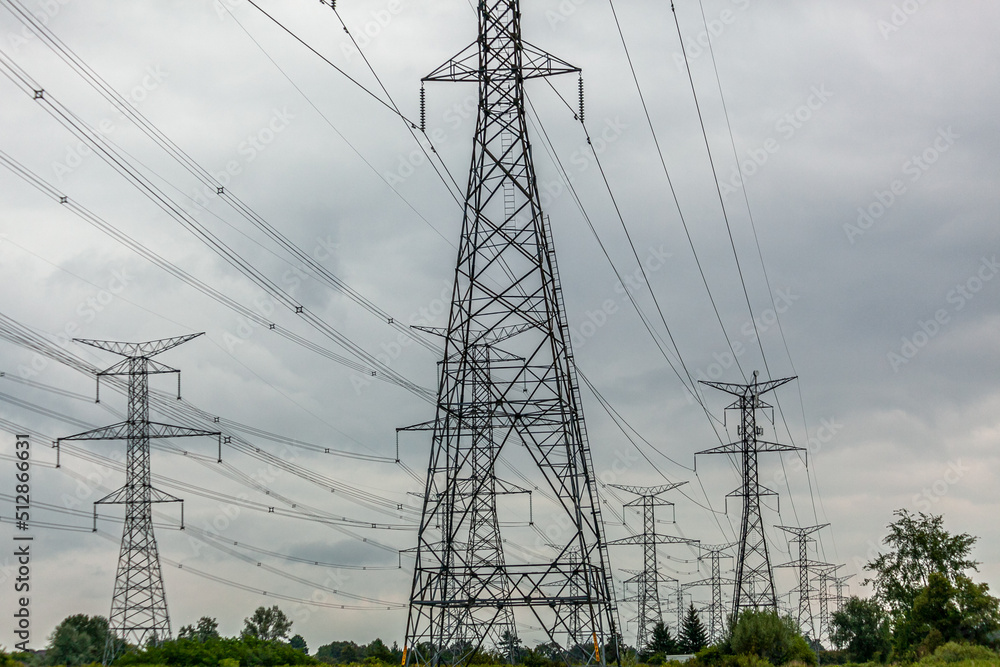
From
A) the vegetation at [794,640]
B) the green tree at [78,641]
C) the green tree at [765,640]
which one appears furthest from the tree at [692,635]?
the green tree at [78,641]

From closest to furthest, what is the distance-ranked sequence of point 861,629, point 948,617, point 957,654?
point 957,654 → point 948,617 → point 861,629

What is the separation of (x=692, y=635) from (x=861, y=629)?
1741 cm

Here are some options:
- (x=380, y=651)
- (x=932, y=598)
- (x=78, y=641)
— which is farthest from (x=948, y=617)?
(x=78, y=641)

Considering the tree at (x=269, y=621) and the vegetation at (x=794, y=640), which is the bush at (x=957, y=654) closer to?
the vegetation at (x=794, y=640)

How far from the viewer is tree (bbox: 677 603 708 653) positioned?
288ft

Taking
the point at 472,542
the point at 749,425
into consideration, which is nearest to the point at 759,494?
the point at 749,425

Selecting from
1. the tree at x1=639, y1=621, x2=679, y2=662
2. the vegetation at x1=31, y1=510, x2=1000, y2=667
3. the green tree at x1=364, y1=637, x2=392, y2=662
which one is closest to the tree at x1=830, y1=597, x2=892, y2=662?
the vegetation at x1=31, y1=510, x2=1000, y2=667

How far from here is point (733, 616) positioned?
73188 mm

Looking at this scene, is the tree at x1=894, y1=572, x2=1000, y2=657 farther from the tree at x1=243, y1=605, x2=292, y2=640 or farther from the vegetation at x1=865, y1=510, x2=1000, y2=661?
the tree at x1=243, y1=605, x2=292, y2=640

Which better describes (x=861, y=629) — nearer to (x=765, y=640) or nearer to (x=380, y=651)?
(x=765, y=640)

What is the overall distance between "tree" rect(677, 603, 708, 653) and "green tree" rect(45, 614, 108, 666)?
47307 mm

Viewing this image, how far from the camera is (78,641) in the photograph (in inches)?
3285

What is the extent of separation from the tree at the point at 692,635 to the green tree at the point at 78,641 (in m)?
47.3

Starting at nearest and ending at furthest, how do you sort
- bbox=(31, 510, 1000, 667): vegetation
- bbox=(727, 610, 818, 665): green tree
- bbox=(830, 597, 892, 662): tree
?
bbox=(31, 510, 1000, 667): vegetation, bbox=(727, 610, 818, 665): green tree, bbox=(830, 597, 892, 662): tree
